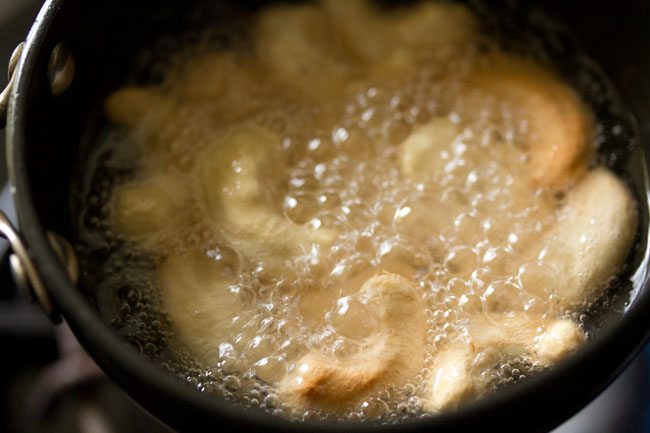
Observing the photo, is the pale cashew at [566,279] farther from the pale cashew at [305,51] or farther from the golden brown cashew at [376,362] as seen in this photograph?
the pale cashew at [305,51]

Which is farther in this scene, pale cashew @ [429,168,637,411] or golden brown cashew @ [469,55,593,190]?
golden brown cashew @ [469,55,593,190]

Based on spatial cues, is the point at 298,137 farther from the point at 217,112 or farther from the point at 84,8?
the point at 84,8

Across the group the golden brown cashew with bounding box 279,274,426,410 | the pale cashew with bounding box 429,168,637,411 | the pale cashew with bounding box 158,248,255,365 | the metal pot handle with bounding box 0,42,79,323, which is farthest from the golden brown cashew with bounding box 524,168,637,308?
the metal pot handle with bounding box 0,42,79,323

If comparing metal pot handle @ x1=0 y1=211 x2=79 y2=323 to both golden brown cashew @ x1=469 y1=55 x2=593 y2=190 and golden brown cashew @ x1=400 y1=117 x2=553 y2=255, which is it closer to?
golden brown cashew @ x1=400 y1=117 x2=553 y2=255

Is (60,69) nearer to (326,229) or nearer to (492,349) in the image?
(326,229)

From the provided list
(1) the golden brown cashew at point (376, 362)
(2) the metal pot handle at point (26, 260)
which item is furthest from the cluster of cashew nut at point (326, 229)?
(2) the metal pot handle at point (26, 260)

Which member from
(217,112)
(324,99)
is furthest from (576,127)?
(217,112)

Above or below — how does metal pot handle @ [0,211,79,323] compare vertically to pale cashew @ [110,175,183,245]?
above
